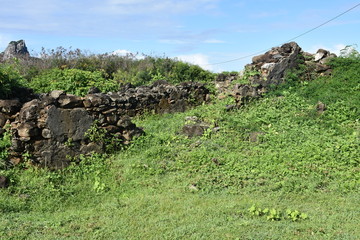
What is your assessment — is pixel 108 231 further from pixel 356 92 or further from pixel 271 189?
pixel 356 92

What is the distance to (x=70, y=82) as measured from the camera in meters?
14.2

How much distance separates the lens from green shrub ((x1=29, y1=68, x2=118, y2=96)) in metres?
13.9

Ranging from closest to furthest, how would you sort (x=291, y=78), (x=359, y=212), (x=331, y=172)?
1. (x=359, y=212)
2. (x=331, y=172)
3. (x=291, y=78)

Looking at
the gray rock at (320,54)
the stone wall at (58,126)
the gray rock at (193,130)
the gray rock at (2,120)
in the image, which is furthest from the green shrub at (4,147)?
the gray rock at (320,54)

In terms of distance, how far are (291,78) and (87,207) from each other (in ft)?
30.9

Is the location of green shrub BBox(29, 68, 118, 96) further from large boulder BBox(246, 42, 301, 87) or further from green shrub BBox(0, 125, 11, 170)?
green shrub BBox(0, 125, 11, 170)

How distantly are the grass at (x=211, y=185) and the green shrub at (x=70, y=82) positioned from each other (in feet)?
12.5

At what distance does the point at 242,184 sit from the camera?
7.55 metres

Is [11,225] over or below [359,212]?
over

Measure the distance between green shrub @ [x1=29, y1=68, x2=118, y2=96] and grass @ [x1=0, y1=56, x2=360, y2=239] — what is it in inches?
150

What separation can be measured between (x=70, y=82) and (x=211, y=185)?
8.49m

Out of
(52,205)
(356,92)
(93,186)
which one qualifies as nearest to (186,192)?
(93,186)

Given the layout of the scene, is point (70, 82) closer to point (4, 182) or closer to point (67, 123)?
point (67, 123)

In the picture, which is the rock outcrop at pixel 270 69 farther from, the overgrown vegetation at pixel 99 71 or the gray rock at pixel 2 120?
the gray rock at pixel 2 120
